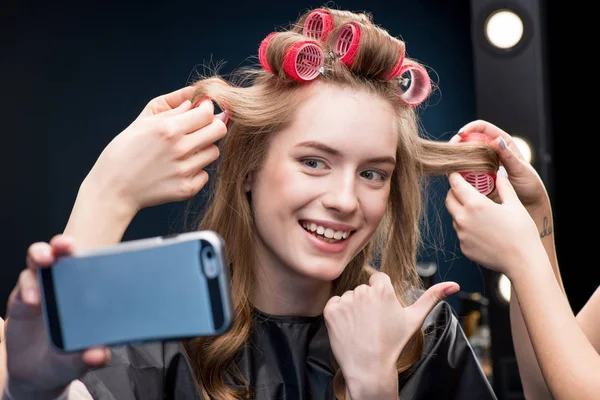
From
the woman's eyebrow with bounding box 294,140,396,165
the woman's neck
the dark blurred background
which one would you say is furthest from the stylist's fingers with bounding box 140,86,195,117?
the dark blurred background

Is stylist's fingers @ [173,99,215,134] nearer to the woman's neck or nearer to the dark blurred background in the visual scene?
the woman's neck

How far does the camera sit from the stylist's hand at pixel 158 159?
1212 mm

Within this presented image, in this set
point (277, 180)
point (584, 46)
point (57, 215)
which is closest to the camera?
point (277, 180)

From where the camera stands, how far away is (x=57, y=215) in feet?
13.8

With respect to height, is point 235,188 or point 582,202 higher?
point 235,188

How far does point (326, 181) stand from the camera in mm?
1408

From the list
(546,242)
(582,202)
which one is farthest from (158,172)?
(582,202)

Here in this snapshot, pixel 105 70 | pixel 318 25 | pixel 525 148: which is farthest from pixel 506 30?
pixel 105 70

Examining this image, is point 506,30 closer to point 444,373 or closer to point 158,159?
point 444,373

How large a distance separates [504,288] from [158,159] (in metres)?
1.10

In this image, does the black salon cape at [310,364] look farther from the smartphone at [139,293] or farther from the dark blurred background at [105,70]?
the dark blurred background at [105,70]

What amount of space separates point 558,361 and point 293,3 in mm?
3309

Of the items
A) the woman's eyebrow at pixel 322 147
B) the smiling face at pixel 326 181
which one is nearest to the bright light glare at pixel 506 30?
the smiling face at pixel 326 181

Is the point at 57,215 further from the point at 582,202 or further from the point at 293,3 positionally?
the point at 582,202
